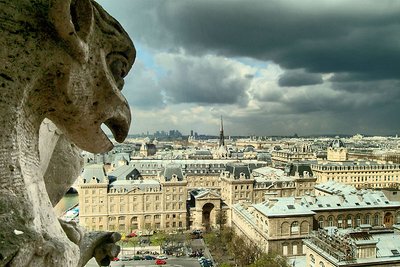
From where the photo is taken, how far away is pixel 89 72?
337cm

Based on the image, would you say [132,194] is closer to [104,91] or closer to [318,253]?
[318,253]

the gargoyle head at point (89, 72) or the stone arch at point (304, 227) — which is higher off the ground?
the gargoyle head at point (89, 72)

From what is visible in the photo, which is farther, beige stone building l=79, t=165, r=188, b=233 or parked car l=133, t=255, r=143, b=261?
beige stone building l=79, t=165, r=188, b=233

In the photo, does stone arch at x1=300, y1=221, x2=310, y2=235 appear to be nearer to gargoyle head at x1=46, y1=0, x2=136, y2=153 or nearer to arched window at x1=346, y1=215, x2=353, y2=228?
arched window at x1=346, y1=215, x2=353, y2=228

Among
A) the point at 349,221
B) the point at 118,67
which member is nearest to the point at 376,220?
the point at 349,221

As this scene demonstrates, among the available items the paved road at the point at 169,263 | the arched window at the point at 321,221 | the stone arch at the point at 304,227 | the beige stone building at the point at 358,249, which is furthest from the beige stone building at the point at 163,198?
the beige stone building at the point at 358,249

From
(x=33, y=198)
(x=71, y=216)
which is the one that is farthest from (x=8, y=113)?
(x=71, y=216)

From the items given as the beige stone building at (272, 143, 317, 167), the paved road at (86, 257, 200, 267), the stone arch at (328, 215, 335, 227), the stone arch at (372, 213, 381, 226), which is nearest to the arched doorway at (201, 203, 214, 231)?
the paved road at (86, 257, 200, 267)

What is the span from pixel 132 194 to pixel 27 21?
2536 inches

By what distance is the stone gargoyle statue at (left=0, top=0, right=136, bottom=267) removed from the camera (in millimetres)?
2702

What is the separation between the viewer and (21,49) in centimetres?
285

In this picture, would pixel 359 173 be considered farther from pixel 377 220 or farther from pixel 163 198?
pixel 163 198

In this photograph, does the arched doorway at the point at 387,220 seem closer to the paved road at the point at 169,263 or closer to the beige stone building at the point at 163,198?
the beige stone building at the point at 163,198

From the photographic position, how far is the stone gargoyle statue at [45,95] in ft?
8.87
